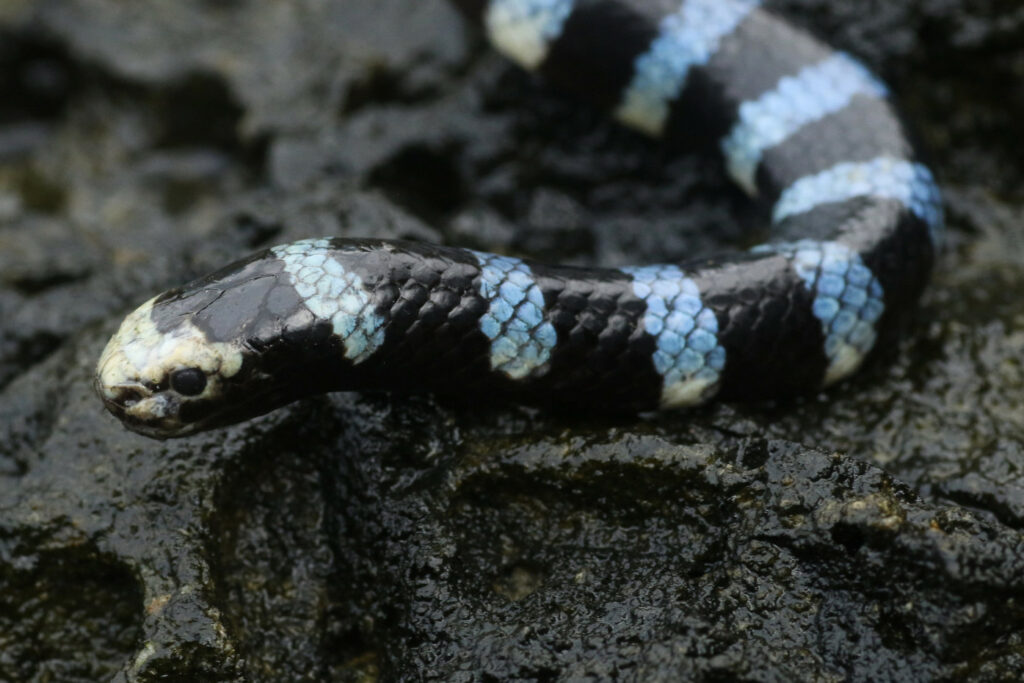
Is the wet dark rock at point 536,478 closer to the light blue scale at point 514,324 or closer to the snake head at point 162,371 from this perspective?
the light blue scale at point 514,324

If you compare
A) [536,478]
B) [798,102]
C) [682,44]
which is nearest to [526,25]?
[682,44]

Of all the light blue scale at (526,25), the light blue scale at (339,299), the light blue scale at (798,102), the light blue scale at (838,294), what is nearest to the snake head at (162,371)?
the light blue scale at (339,299)

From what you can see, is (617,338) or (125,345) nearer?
(125,345)

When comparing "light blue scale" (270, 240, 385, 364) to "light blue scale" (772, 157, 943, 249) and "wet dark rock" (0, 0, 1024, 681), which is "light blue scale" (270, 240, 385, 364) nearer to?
"wet dark rock" (0, 0, 1024, 681)

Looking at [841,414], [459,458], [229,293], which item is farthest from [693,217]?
[229,293]

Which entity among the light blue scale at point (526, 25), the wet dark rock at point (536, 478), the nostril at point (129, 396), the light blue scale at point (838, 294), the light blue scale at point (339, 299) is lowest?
the wet dark rock at point (536, 478)

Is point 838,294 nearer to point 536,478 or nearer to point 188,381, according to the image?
point 536,478

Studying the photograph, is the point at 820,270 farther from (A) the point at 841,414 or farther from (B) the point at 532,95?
(B) the point at 532,95
